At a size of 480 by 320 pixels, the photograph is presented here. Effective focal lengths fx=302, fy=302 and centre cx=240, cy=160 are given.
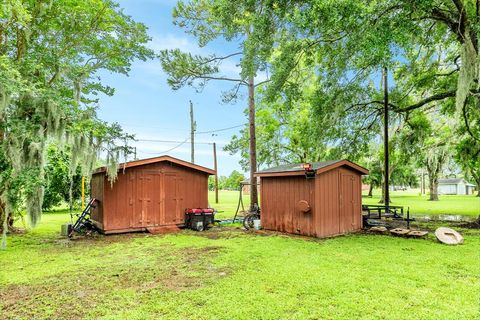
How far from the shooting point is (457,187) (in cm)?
4744

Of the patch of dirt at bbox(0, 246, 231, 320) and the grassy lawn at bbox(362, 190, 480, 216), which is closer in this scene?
the patch of dirt at bbox(0, 246, 231, 320)

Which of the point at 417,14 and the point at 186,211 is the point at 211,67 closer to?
the point at 186,211

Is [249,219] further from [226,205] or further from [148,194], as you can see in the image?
[226,205]

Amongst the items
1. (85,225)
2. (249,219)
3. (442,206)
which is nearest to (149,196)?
(85,225)

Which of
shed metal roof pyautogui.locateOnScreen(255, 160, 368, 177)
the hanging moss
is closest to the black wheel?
shed metal roof pyautogui.locateOnScreen(255, 160, 368, 177)

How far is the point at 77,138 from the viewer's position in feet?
26.1

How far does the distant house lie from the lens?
153ft

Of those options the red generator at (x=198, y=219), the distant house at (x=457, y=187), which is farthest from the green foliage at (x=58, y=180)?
the distant house at (x=457, y=187)

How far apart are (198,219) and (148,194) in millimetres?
1779

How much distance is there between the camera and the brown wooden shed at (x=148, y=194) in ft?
29.6

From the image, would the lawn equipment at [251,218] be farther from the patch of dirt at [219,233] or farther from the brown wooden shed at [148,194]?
the brown wooden shed at [148,194]

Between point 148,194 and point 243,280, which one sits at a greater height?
point 148,194

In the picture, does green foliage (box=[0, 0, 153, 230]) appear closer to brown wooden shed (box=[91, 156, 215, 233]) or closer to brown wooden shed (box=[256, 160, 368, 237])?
brown wooden shed (box=[91, 156, 215, 233])

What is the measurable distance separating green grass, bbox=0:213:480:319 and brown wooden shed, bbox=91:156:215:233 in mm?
1647
